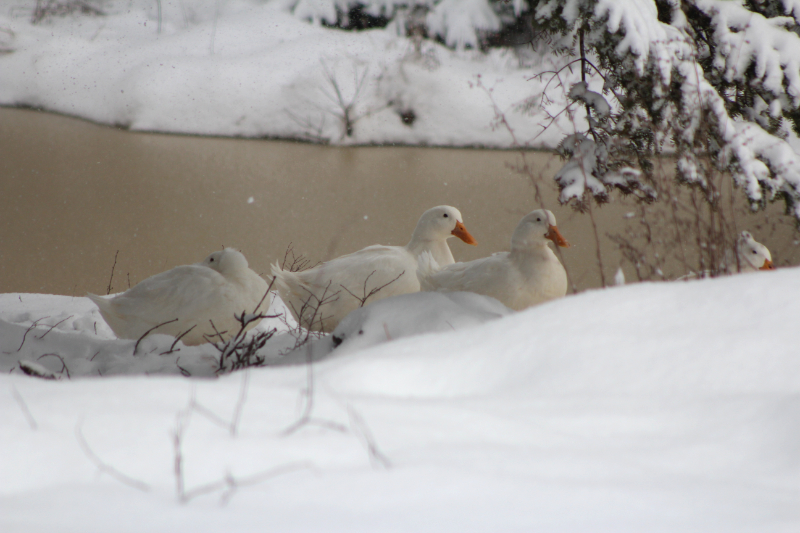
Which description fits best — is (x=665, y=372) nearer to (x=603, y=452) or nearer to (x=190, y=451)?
(x=603, y=452)

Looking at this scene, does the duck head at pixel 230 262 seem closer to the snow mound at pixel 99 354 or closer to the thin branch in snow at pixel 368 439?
the snow mound at pixel 99 354

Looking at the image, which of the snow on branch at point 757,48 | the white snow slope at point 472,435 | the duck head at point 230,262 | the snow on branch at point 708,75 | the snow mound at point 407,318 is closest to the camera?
the white snow slope at point 472,435

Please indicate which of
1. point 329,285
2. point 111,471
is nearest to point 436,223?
point 329,285

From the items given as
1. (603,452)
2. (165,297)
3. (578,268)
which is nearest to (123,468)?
(603,452)

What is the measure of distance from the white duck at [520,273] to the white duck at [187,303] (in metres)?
1.19

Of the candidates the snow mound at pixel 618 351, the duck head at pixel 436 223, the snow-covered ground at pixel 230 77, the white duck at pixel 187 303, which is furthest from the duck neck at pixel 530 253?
the snow-covered ground at pixel 230 77

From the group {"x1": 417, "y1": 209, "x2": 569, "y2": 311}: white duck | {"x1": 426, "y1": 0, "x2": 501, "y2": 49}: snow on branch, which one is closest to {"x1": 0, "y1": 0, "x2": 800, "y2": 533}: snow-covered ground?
{"x1": 417, "y1": 209, "x2": 569, "y2": 311}: white duck

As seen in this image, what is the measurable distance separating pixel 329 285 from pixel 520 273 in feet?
3.82

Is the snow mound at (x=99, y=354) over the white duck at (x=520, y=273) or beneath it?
beneath

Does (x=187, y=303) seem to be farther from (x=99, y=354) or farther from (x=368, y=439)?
(x=368, y=439)

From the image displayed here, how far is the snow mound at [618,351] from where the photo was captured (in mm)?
1261

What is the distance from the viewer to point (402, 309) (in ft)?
7.47

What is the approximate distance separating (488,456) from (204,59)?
7.15 metres

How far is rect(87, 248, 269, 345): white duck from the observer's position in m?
3.13
